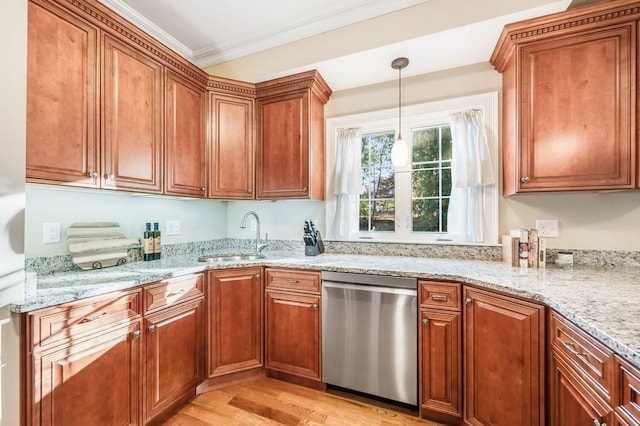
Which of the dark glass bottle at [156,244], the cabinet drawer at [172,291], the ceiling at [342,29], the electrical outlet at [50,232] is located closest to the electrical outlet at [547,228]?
the ceiling at [342,29]

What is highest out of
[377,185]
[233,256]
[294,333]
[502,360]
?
[377,185]

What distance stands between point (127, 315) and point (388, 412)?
66.8 inches

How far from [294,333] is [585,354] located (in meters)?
1.62

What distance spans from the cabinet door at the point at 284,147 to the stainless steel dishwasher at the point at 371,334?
90 centimetres

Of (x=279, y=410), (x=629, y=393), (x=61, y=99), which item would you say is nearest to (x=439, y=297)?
(x=629, y=393)

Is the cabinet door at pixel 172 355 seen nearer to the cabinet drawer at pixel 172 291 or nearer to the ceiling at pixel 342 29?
the cabinet drawer at pixel 172 291

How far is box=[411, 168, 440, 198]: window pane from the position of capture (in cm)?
238

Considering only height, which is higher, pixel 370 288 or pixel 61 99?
pixel 61 99

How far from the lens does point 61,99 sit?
1.41 m

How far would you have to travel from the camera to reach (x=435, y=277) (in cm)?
167

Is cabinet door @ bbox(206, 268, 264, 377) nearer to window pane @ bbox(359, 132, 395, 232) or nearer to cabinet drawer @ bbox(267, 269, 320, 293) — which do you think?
cabinet drawer @ bbox(267, 269, 320, 293)

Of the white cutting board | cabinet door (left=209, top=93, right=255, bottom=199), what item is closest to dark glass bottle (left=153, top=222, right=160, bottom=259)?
the white cutting board

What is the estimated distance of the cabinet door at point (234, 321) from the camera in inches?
78.7

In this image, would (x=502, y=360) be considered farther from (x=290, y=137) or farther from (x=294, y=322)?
(x=290, y=137)
